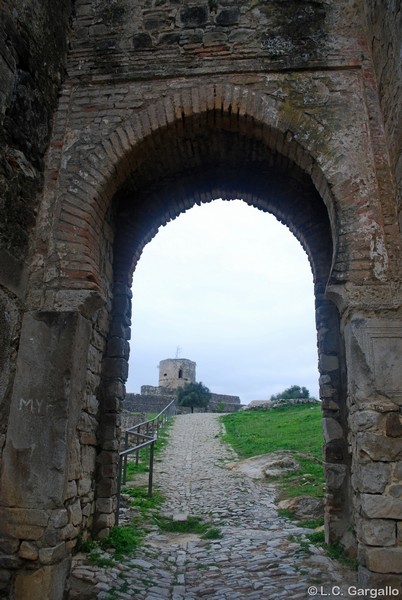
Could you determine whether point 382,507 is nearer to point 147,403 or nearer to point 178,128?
point 178,128

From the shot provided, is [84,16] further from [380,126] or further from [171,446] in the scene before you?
[171,446]

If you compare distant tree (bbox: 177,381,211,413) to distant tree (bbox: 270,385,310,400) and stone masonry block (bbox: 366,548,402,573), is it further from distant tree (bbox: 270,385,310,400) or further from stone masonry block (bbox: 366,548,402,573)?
stone masonry block (bbox: 366,548,402,573)

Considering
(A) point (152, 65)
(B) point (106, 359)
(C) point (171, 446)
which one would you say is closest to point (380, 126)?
(A) point (152, 65)

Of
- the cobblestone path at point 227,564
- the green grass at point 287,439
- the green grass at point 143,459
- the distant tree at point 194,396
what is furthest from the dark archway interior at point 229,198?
the distant tree at point 194,396

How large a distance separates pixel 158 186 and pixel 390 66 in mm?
2969

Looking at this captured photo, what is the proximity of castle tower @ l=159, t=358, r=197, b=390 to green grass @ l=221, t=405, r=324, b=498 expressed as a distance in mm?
13371

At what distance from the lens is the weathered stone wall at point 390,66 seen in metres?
3.95

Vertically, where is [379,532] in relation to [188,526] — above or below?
above

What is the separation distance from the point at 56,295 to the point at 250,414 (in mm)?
18440

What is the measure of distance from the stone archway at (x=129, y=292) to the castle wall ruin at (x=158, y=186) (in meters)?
0.02

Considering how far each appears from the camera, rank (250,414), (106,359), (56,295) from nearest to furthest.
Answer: (56,295) → (106,359) → (250,414)

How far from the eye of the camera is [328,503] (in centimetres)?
517

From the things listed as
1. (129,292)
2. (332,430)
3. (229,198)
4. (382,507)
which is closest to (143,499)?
(129,292)

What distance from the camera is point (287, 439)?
12859 millimetres
